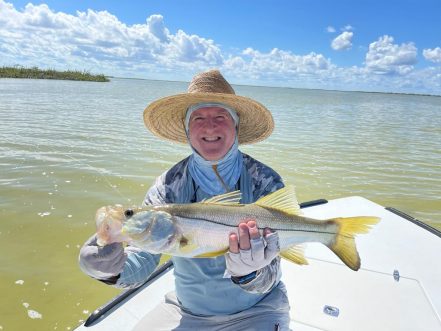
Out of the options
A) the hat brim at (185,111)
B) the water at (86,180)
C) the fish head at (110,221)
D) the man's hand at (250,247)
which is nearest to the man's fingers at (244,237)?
the man's hand at (250,247)

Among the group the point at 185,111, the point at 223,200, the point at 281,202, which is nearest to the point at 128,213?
the point at 223,200

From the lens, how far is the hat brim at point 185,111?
2.89 metres

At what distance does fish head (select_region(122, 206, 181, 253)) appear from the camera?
6.30 feet

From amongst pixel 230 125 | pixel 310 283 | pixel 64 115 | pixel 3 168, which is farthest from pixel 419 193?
pixel 64 115

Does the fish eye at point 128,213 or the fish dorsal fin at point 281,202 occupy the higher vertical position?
the fish dorsal fin at point 281,202

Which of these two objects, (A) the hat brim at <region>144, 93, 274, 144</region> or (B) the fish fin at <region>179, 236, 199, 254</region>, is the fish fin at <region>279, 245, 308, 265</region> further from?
(A) the hat brim at <region>144, 93, 274, 144</region>

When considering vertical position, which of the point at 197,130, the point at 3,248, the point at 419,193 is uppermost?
the point at 197,130

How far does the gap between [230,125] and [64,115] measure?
62.5ft

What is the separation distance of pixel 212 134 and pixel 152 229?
103 cm

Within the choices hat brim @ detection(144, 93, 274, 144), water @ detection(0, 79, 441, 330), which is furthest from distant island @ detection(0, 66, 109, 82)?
hat brim @ detection(144, 93, 274, 144)

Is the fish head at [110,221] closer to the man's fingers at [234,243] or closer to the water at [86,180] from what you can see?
the man's fingers at [234,243]

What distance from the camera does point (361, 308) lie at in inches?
132

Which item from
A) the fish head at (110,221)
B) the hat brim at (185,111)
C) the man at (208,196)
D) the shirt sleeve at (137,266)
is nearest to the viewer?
the fish head at (110,221)

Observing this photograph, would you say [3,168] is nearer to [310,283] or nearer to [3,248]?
[3,248]
